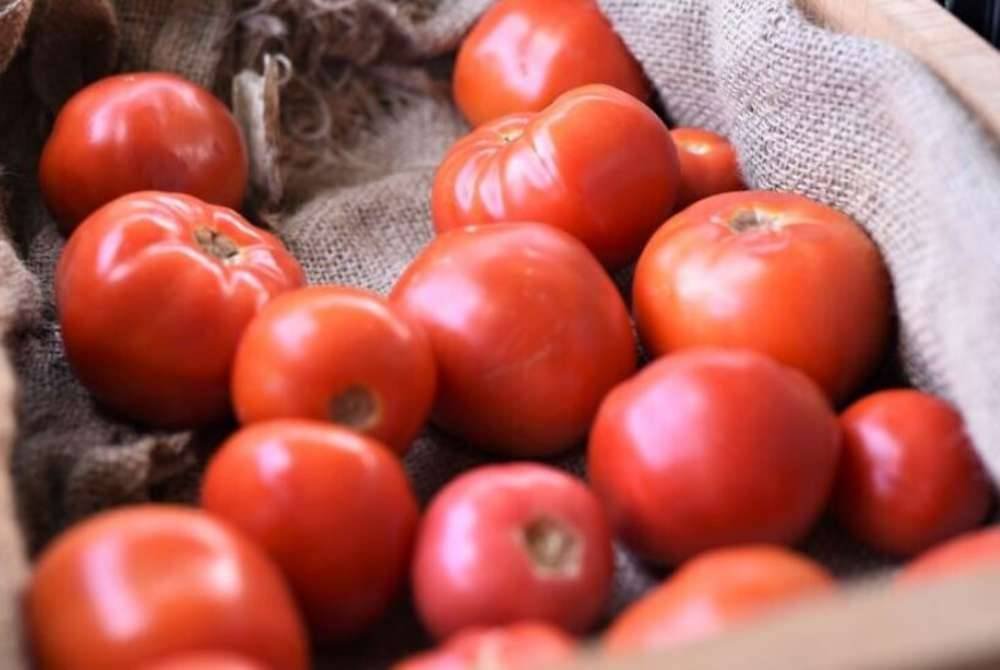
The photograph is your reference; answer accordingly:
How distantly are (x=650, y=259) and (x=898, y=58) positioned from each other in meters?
0.15

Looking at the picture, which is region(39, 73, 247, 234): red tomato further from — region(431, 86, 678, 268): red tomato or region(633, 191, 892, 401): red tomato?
region(633, 191, 892, 401): red tomato

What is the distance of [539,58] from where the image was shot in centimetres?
88

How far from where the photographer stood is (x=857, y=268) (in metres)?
0.66

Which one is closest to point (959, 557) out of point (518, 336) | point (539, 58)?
point (518, 336)

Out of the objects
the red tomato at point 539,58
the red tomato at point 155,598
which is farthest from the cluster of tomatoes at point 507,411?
the red tomato at point 539,58

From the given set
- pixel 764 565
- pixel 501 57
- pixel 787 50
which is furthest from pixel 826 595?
pixel 501 57

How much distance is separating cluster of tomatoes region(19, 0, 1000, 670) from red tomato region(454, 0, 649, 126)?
0.12m

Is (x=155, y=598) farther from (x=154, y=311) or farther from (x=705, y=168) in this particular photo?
(x=705, y=168)

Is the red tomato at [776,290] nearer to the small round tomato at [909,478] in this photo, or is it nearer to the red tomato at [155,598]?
the small round tomato at [909,478]

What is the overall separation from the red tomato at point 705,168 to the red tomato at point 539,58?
9 cm

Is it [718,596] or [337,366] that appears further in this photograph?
[337,366]

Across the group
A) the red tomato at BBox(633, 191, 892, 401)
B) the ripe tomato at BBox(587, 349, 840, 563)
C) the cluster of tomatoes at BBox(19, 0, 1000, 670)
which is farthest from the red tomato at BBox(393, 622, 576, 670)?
the red tomato at BBox(633, 191, 892, 401)

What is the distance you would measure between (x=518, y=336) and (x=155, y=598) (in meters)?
0.22

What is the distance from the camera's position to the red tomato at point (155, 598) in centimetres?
45
